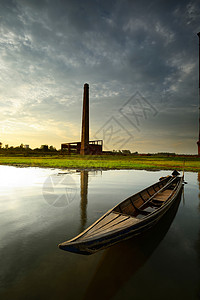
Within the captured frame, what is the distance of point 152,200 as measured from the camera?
345 inches

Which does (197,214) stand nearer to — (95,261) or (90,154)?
(95,261)

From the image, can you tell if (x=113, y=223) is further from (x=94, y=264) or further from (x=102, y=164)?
(x=102, y=164)

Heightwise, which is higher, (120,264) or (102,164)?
(102,164)

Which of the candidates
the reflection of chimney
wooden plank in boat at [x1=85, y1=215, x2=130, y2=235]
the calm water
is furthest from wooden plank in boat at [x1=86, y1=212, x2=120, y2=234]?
the reflection of chimney

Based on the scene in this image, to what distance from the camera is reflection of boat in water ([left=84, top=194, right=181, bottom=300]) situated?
3.26 m

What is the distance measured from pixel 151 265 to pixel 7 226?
547cm

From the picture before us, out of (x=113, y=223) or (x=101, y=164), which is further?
(x=101, y=164)

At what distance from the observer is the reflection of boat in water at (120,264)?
128 inches

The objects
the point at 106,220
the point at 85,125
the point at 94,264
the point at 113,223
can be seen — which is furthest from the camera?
the point at 85,125

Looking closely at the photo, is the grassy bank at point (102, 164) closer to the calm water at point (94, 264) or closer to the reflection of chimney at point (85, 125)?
the reflection of chimney at point (85, 125)

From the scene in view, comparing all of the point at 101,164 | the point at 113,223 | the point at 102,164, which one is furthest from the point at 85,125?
the point at 113,223

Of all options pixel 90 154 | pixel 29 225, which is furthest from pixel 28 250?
pixel 90 154

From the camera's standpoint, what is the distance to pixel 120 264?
4.02 meters

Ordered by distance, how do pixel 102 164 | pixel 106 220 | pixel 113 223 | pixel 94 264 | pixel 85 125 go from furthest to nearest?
pixel 85 125
pixel 102 164
pixel 106 220
pixel 113 223
pixel 94 264
